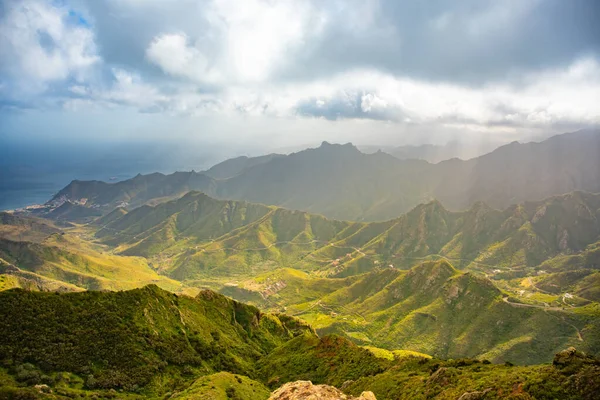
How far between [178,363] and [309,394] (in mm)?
54219

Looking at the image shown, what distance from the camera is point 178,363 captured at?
97.8 m

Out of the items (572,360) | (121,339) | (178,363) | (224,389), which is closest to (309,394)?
(224,389)

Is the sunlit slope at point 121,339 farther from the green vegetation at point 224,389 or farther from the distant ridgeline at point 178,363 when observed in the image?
the green vegetation at point 224,389

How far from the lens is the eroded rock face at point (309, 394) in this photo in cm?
5943

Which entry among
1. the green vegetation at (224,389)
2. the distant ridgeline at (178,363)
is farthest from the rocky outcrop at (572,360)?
the green vegetation at (224,389)

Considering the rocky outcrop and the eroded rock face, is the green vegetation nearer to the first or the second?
the eroded rock face

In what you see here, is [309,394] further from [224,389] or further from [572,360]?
[572,360]

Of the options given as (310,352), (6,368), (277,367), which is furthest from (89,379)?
(310,352)

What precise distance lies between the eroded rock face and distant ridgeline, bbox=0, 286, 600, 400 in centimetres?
1662

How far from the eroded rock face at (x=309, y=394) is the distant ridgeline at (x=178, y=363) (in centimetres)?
1662

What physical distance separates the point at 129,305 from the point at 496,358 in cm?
16021

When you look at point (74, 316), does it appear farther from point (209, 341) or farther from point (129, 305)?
point (209, 341)

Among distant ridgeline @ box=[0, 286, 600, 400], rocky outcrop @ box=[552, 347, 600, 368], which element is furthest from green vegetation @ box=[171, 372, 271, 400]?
rocky outcrop @ box=[552, 347, 600, 368]

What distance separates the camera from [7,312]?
7969 centimetres
